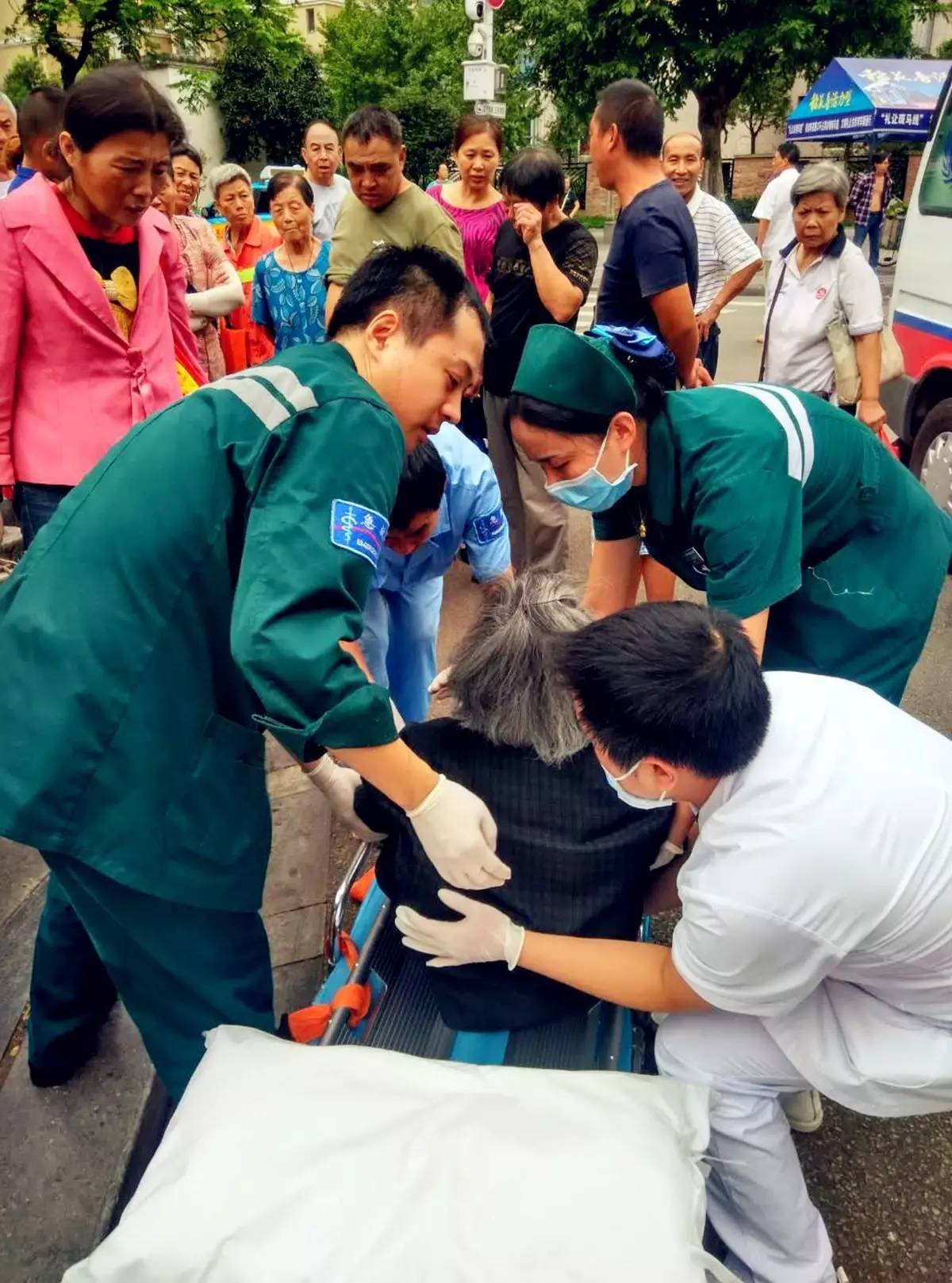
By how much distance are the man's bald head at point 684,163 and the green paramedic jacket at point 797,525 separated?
3.01 meters

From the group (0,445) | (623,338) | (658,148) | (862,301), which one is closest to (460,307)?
(623,338)

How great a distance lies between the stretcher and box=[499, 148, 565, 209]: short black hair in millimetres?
2586

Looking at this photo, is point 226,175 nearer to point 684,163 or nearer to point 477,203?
point 477,203

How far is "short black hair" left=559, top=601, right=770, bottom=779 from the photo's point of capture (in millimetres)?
1276

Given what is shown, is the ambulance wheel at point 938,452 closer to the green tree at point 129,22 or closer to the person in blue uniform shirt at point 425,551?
the person in blue uniform shirt at point 425,551

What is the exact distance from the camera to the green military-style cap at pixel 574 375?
1714mm

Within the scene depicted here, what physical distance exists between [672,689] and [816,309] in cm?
294

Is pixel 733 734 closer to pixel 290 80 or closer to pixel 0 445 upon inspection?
Result: pixel 0 445

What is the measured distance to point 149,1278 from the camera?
39.9 inches

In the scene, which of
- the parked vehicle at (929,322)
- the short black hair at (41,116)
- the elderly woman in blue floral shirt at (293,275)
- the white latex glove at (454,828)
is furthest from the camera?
the elderly woman in blue floral shirt at (293,275)

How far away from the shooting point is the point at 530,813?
1534 mm

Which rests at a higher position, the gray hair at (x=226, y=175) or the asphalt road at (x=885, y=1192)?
the gray hair at (x=226, y=175)

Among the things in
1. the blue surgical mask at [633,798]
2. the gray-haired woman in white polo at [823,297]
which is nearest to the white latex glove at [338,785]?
the blue surgical mask at [633,798]

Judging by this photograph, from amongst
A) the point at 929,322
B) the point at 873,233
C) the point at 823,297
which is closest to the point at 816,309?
the point at 823,297
